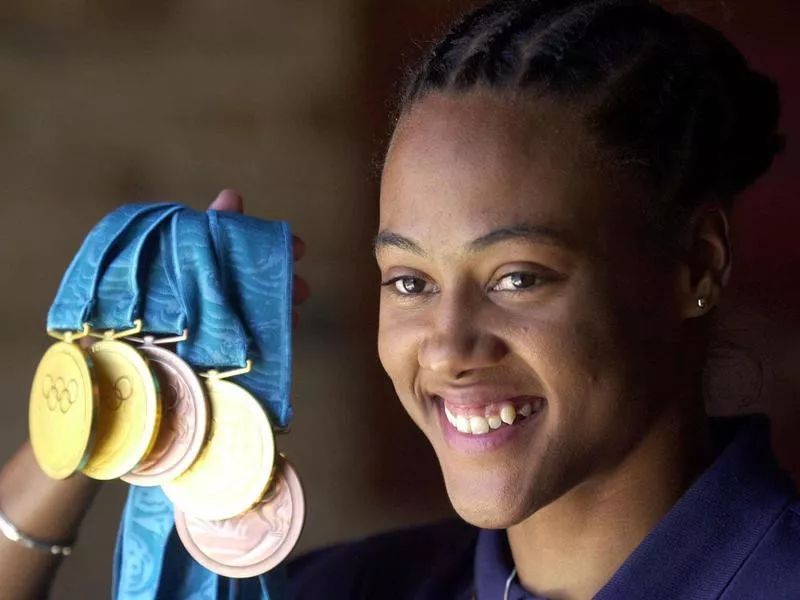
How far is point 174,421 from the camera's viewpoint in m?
0.86

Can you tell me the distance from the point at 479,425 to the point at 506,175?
19cm

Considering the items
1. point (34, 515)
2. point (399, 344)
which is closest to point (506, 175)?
point (399, 344)

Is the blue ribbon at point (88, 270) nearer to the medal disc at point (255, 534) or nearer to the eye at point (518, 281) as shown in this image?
the medal disc at point (255, 534)

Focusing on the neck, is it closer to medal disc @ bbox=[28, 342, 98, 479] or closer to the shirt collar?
the shirt collar

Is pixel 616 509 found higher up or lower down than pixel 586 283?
lower down

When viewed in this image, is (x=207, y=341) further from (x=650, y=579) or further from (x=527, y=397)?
(x=650, y=579)

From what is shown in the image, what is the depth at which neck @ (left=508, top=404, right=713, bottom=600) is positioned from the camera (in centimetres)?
82

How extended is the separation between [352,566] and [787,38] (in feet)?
2.35

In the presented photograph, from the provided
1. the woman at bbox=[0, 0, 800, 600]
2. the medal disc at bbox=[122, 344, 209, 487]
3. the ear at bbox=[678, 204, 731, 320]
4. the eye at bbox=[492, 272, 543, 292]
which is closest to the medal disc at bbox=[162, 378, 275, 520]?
the medal disc at bbox=[122, 344, 209, 487]

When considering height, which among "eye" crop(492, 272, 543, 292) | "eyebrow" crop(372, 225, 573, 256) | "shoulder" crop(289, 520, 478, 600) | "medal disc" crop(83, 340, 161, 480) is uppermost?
"eyebrow" crop(372, 225, 573, 256)

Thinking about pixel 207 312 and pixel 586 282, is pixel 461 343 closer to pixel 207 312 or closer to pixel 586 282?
pixel 586 282

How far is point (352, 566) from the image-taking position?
1.06 m

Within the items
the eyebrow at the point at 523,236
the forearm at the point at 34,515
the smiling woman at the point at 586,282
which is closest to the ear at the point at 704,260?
the smiling woman at the point at 586,282

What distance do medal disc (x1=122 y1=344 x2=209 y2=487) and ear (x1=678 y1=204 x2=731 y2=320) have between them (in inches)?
15.5
